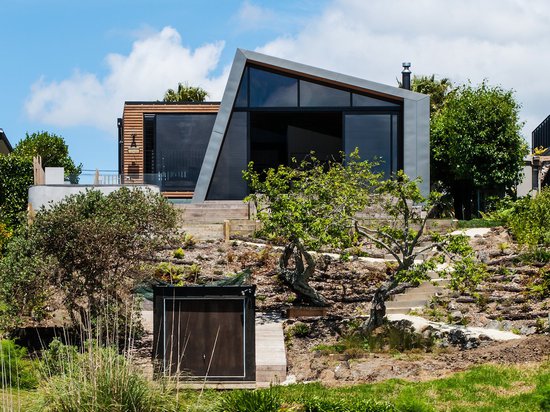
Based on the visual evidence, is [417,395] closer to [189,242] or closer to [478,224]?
[189,242]

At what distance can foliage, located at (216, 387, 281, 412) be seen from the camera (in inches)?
360

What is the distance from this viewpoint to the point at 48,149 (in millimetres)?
47344

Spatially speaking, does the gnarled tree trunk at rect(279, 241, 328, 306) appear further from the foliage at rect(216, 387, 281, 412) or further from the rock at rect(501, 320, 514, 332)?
the foliage at rect(216, 387, 281, 412)

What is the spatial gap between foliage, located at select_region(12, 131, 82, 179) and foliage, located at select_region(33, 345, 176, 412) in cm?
3829

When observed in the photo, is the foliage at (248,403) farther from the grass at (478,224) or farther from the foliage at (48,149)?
the foliage at (48,149)

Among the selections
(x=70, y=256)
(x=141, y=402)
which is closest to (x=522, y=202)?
(x=70, y=256)

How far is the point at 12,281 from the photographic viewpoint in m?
14.9

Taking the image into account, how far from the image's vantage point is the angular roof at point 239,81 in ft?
93.9

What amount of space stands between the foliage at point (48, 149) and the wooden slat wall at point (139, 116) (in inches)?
551

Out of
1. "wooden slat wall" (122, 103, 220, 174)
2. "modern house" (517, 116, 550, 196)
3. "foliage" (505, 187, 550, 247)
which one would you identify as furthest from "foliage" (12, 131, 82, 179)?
"foliage" (505, 187, 550, 247)

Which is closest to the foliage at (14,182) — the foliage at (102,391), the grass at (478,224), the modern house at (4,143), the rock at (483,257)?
the modern house at (4,143)

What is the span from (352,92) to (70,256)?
15924 mm

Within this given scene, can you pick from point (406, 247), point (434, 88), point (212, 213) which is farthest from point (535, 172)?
point (406, 247)

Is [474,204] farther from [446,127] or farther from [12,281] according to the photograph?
[12,281]
